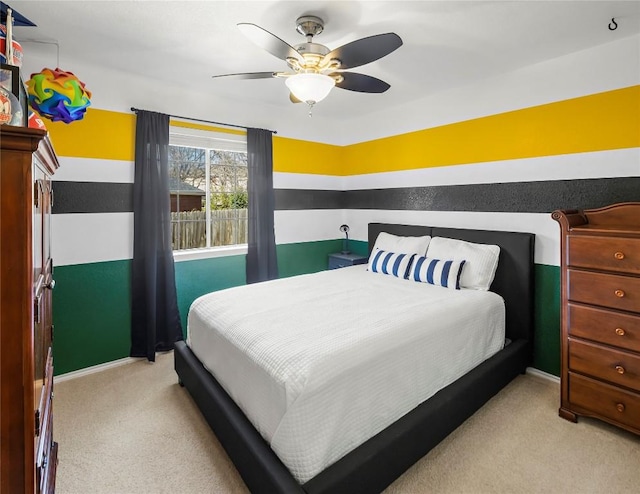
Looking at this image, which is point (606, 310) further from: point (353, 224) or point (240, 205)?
point (240, 205)

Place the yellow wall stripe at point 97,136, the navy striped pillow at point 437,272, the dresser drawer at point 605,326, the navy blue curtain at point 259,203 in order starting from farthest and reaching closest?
the navy blue curtain at point 259,203 → the navy striped pillow at point 437,272 → the yellow wall stripe at point 97,136 → the dresser drawer at point 605,326

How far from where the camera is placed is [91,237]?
9.48 feet

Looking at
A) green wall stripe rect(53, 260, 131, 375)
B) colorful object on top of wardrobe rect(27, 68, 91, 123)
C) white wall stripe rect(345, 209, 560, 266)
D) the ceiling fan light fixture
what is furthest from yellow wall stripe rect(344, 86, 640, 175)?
green wall stripe rect(53, 260, 131, 375)

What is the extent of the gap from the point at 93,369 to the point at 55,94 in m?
2.28

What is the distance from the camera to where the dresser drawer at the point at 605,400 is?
1.99 m

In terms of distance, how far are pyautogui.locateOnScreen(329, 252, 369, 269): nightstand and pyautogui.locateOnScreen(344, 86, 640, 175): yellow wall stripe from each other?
1.14m

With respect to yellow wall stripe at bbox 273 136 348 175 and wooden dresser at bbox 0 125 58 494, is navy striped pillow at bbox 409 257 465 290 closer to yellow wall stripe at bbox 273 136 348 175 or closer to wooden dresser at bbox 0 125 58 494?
yellow wall stripe at bbox 273 136 348 175

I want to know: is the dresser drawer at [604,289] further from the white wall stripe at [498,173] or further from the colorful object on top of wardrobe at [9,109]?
the colorful object on top of wardrobe at [9,109]

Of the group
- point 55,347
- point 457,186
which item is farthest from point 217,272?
point 457,186

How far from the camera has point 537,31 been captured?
2.23 meters

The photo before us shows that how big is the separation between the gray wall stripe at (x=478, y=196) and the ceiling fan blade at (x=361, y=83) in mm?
1531

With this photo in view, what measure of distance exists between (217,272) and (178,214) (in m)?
0.72

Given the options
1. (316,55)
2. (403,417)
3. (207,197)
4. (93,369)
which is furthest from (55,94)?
(403,417)

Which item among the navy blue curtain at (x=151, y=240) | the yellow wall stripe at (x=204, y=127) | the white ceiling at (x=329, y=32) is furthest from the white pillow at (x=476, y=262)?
the navy blue curtain at (x=151, y=240)
